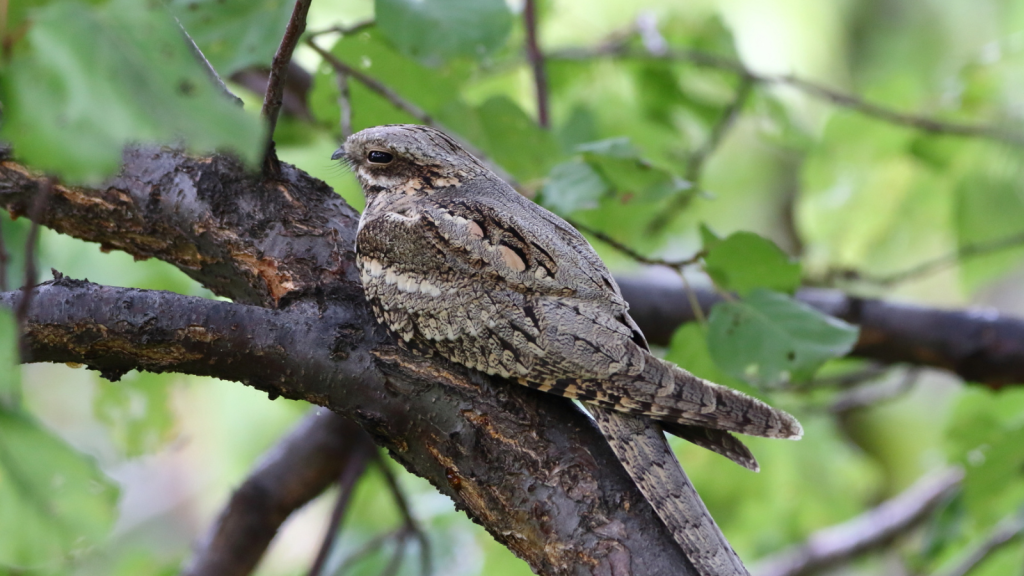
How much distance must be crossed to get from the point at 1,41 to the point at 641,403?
159 cm

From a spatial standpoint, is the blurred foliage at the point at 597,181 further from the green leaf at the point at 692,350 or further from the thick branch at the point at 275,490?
the thick branch at the point at 275,490

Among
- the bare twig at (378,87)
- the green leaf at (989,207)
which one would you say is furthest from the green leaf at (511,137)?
the green leaf at (989,207)

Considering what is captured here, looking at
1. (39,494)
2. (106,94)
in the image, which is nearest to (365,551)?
(39,494)

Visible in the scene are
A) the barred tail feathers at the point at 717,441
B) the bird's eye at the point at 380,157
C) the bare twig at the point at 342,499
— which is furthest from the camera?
the bare twig at the point at 342,499

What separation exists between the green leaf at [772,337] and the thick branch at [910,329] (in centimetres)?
131

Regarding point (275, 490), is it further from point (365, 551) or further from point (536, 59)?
point (536, 59)

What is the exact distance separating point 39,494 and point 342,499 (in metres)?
2.72

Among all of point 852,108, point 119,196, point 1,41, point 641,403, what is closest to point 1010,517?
point 852,108

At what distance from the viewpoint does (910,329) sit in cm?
410

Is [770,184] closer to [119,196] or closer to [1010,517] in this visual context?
[1010,517]

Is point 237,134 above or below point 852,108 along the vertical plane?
below

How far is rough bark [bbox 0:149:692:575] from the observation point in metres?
Answer: 1.81

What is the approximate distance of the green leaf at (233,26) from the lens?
110 inches

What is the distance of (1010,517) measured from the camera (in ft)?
14.3
